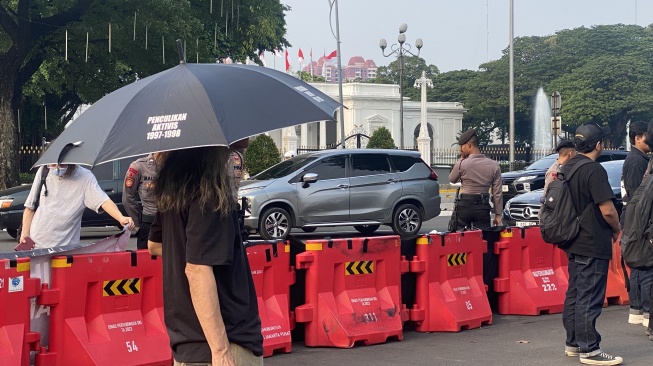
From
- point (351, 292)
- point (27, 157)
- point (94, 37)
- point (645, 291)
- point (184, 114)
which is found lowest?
point (645, 291)

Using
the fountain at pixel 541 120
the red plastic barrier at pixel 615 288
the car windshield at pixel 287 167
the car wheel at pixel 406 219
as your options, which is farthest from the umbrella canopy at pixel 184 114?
the fountain at pixel 541 120

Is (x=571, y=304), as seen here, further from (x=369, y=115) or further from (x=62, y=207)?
(x=369, y=115)

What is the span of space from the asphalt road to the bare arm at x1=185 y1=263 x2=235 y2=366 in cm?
403

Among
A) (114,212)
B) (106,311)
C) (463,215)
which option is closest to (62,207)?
(114,212)

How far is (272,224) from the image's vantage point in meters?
17.6

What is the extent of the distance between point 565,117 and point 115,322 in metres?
84.5

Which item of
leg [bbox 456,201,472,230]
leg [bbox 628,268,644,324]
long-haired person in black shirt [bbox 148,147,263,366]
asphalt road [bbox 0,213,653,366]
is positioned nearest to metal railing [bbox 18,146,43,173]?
leg [bbox 456,201,472,230]

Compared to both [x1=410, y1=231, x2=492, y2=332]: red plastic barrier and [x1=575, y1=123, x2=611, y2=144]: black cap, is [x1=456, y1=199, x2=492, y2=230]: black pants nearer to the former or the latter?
[x1=410, y1=231, x2=492, y2=332]: red plastic barrier

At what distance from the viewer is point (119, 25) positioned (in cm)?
2770

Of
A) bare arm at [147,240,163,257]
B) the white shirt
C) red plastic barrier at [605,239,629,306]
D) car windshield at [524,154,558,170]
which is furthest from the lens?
car windshield at [524,154,558,170]

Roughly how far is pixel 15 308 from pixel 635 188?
600 centimetres

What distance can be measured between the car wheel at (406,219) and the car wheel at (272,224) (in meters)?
2.36

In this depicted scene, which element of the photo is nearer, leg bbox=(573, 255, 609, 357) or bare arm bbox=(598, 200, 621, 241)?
bare arm bbox=(598, 200, 621, 241)

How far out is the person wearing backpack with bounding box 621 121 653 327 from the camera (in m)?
9.14
